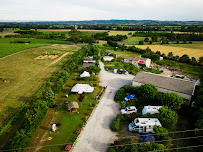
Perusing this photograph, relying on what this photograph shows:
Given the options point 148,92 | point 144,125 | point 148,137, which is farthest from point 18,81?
point 148,137

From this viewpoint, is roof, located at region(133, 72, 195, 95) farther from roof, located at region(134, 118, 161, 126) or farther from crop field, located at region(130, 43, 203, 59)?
crop field, located at region(130, 43, 203, 59)

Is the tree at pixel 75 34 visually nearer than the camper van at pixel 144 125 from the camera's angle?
No

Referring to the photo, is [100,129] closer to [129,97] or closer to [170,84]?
[129,97]

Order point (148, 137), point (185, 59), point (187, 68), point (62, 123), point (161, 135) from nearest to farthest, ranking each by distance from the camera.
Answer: point (161, 135) < point (148, 137) < point (62, 123) < point (187, 68) < point (185, 59)

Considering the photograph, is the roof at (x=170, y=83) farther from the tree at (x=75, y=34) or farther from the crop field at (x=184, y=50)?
the tree at (x=75, y=34)

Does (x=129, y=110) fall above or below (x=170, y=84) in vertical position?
below

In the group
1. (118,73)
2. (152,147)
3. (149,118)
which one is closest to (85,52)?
(118,73)

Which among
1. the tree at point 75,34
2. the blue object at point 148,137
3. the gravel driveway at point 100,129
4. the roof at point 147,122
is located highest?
the tree at point 75,34

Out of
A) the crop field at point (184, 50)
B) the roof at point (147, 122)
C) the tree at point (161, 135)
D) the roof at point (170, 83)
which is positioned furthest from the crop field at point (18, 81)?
the crop field at point (184, 50)

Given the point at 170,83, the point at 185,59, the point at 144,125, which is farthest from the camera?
the point at 185,59
